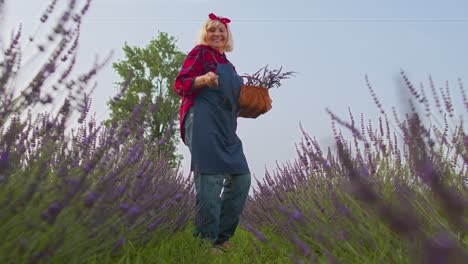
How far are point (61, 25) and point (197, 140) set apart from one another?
1.99 meters

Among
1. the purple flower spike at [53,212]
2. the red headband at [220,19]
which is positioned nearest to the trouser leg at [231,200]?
the red headband at [220,19]

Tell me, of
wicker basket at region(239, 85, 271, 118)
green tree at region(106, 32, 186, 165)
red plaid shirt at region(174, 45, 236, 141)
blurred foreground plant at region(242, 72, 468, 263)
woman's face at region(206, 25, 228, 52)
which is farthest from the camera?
green tree at region(106, 32, 186, 165)

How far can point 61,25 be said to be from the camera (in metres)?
1.70

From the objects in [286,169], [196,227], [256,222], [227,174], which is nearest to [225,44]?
[227,174]

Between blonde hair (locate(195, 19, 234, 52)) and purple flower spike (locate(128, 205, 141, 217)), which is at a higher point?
blonde hair (locate(195, 19, 234, 52))

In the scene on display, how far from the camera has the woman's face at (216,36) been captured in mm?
3912

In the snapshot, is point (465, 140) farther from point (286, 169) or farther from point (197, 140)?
point (286, 169)

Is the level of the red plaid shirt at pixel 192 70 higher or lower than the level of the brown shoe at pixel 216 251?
higher

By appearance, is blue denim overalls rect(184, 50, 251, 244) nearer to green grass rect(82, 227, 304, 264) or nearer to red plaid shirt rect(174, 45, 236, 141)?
red plaid shirt rect(174, 45, 236, 141)

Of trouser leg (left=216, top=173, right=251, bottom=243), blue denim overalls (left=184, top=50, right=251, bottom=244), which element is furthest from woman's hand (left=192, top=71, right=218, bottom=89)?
trouser leg (left=216, top=173, right=251, bottom=243)

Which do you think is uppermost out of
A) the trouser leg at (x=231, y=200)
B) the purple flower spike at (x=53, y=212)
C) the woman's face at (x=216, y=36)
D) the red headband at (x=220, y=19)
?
the red headband at (x=220, y=19)

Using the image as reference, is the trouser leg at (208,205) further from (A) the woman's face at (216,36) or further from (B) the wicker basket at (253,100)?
(A) the woman's face at (216,36)

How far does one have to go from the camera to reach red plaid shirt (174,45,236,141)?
11.8ft

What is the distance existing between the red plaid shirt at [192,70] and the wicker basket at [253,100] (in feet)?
0.96
